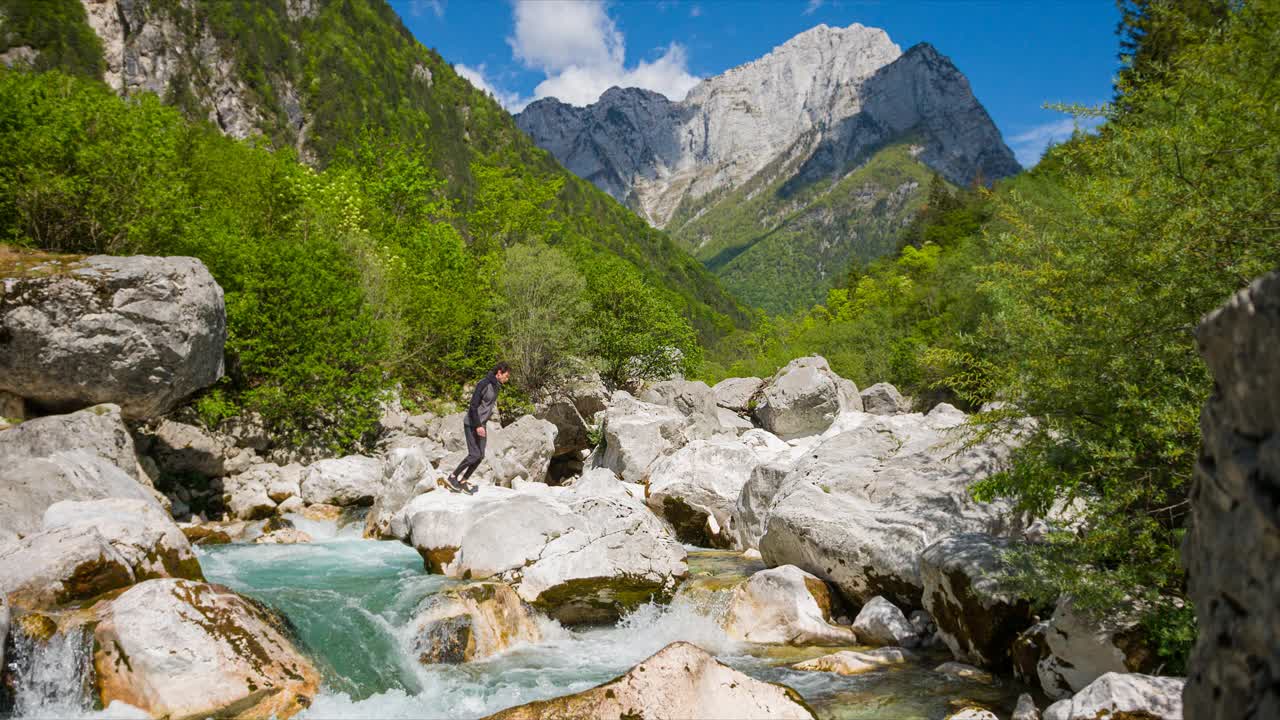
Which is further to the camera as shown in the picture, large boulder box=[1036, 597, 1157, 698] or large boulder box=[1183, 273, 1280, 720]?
large boulder box=[1036, 597, 1157, 698]

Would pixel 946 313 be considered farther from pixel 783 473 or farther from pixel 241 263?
pixel 241 263

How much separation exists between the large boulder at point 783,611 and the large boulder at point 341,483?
1046 cm

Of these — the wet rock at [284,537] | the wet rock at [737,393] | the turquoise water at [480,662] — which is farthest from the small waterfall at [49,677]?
the wet rock at [737,393]

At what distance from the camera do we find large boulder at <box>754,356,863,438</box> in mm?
27844

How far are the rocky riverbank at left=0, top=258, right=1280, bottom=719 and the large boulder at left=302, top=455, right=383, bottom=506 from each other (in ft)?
0.19

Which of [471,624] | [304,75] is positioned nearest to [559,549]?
[471,624]

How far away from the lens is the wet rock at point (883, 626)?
973 cm

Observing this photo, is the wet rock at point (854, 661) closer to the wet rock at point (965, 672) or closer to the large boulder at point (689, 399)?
the wet rock at point (965, 672)

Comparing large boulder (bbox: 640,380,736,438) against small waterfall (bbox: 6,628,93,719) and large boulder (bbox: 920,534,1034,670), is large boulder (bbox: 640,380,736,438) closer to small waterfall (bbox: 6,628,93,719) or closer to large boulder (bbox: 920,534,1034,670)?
large boulder (bbox: 920,534,1034,670)

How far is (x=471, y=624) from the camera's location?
939cm

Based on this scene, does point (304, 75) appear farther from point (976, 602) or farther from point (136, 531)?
point (976, 602)

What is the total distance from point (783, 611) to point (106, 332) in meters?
14.2

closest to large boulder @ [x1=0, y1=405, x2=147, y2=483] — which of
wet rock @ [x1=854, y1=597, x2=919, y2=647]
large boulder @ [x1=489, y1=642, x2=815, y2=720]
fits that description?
large boulder @ [x1=489, y1=642, x2=815, y2=720]

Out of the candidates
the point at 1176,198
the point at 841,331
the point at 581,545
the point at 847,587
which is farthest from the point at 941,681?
the point at 841,331
